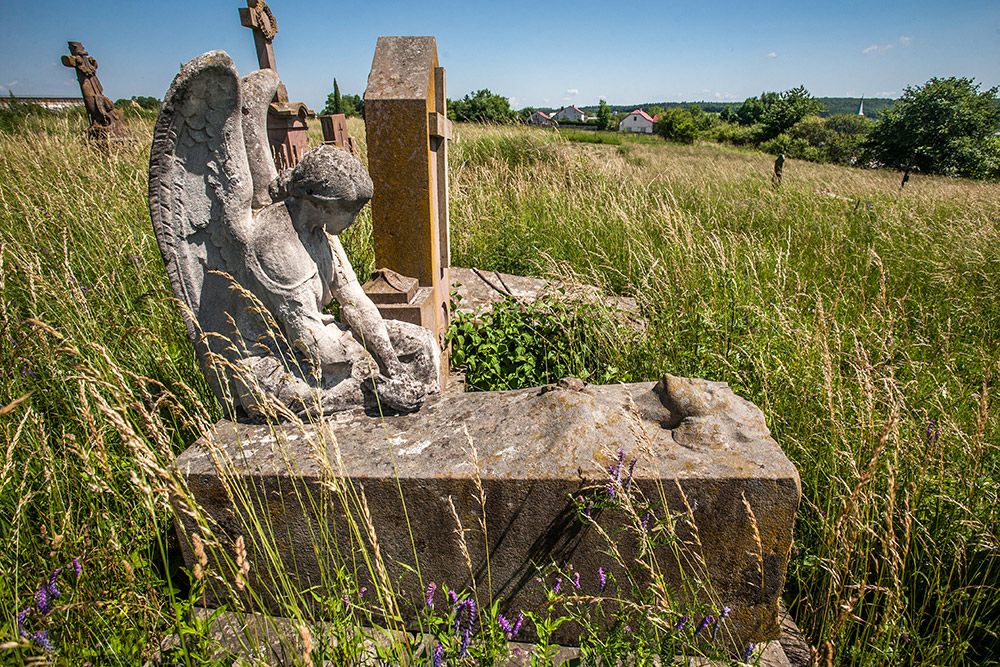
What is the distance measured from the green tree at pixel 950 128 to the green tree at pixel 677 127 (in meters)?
12.7

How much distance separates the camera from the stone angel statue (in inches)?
72.5

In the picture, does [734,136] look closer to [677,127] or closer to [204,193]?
Answer: [677,127]

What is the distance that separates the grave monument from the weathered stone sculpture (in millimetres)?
8347

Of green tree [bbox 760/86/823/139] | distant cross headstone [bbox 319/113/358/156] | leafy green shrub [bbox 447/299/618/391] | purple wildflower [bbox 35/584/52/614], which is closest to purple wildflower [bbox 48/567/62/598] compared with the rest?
purple wildflower [bbox 35/584/52/614]

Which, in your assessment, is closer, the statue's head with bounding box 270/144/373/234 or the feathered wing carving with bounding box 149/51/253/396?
the feathered wing carving with bounding box 149/51/253/396

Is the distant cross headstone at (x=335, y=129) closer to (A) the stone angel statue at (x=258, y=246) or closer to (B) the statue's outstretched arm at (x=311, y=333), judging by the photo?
(A) the stone angel statue at (x=258, y=246)

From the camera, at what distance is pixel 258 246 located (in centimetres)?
197

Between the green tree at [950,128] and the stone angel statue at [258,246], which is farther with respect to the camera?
the green tree at [950,128]

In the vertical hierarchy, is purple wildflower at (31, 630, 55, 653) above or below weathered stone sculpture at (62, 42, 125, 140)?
below

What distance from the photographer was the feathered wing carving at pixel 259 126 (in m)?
1.92

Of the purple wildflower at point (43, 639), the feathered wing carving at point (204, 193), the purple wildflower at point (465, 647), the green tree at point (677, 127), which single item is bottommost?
the purple wildflower at point (465, 647)

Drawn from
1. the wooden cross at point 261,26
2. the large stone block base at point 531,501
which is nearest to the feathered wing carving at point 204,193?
the large stone block base at point 531,501

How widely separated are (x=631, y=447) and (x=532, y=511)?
16.9 inches

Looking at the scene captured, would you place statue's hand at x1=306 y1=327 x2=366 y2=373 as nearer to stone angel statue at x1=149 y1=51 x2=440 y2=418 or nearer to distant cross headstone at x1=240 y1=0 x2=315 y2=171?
stone angel statue at x1=149 y1=51 x2=440 y2=418
